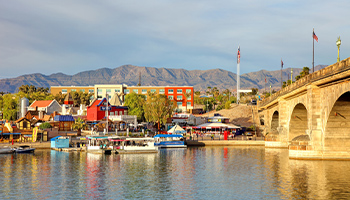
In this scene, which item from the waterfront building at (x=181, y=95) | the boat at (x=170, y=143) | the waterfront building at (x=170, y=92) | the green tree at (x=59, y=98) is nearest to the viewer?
the boat at (x=170, y=143)

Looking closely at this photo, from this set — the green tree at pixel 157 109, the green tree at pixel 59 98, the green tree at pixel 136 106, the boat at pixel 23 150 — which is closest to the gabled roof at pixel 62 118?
the green tree at pixel 157 109

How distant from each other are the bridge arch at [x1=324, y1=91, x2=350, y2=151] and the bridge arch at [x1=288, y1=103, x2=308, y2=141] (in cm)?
1632

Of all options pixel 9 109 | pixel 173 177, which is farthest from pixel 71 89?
pixel 173 177

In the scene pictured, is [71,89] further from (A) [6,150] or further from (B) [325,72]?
(B) [325,72]

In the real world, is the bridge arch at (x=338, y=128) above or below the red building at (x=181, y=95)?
below

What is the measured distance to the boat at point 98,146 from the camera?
74375 millimetres

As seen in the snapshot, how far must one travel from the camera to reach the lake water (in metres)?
38.5

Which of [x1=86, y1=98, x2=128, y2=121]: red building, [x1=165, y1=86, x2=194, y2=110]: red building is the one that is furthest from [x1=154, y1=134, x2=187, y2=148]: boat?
[x1=165, y1=86, x2=194, y2=110]: red building

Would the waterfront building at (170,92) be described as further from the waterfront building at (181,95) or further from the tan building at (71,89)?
the tan building at (71,89)

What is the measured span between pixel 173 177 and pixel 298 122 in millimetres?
32459

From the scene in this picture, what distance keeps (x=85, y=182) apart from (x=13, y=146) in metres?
40.3

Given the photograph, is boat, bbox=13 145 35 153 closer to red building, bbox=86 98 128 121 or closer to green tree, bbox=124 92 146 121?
red building, bbox=86 98 128 121

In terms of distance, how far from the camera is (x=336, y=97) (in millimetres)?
46969

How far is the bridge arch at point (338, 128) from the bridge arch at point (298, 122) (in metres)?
16.3
